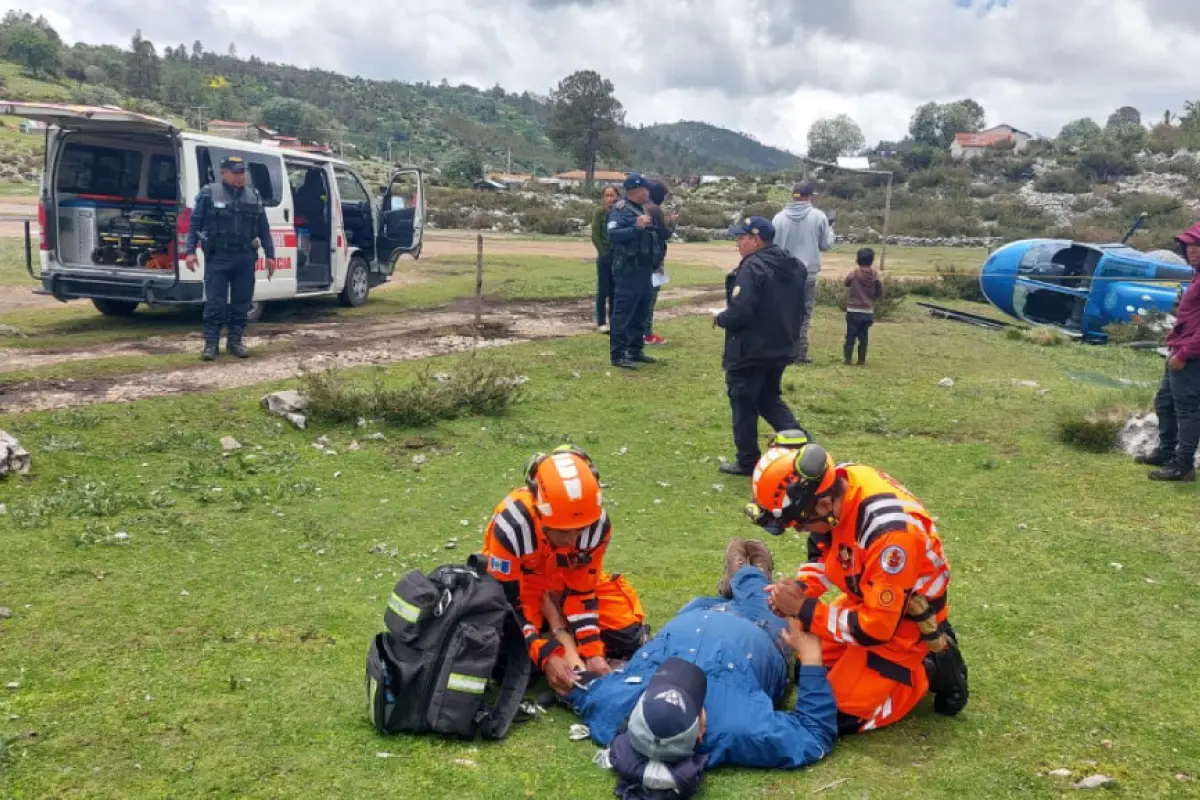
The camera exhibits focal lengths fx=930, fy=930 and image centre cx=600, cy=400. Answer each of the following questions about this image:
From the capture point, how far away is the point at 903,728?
362cm

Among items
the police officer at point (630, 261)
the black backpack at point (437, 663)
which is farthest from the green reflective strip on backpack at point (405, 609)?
the police officer at point (630, 261)

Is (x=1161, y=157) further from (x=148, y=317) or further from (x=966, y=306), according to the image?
(x=148, y=317)

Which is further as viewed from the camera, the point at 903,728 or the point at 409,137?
the point at 409,137

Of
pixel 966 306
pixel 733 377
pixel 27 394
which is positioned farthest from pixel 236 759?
pixel 966 306

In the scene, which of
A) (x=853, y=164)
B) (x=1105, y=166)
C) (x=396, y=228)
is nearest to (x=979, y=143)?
(x=1105, y=166)

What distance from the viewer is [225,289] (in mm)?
9523

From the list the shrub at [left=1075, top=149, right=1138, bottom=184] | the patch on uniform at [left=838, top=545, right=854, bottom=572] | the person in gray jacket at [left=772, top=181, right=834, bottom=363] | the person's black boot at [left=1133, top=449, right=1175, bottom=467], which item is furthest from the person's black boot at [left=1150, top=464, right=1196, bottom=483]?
the shrub at [left=1075, top=149, right=1138, bottom=184]

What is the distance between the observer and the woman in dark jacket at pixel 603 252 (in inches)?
466

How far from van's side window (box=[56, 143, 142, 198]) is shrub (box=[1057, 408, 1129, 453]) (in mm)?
10398

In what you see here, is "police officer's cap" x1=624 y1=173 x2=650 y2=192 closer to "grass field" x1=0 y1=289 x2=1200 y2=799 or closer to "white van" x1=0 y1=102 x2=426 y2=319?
"grass field" x1=0 y1=289 x2=1200 y2=799

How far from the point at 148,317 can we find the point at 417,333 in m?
3.45

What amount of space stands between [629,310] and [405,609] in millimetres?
7481

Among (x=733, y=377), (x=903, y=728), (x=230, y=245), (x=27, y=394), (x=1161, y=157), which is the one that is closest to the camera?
(x=903, y=728)

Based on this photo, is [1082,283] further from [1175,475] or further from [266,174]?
[266,174]
